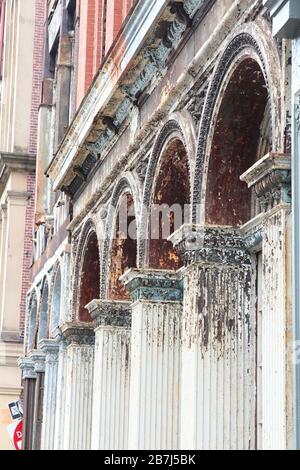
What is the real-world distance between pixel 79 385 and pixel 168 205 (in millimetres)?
4611

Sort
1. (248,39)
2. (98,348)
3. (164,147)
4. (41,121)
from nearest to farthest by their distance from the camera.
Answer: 1. (248,39)
2. (164,147)
3. (98,348)
4. (41,121)

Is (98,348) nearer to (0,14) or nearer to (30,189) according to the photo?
(30,189)

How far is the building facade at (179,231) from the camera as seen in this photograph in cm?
855

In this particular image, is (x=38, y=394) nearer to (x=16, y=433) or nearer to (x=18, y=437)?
(x=18, y=437)

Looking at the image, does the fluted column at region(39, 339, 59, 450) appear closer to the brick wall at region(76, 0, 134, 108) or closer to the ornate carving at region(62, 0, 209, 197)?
the brick wall at region(76, 0, 134, 108)

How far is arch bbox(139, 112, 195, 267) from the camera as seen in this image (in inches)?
434

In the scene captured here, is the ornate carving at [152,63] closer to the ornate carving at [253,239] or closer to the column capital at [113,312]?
the column capital at [113,312]

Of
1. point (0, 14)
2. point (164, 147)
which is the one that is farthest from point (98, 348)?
point (0, 14)

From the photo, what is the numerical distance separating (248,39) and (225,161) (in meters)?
1.42

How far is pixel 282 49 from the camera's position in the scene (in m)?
8.70

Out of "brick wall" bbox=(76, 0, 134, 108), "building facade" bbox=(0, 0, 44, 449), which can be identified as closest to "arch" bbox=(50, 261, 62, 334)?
"brick wall" bbox=(76, 0, 134, 108)

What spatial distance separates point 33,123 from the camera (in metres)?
26.6

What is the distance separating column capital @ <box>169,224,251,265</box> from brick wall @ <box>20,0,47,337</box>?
15322mm

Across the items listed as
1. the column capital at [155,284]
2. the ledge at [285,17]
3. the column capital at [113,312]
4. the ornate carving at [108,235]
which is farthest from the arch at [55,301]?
the ledge at [285,17]
